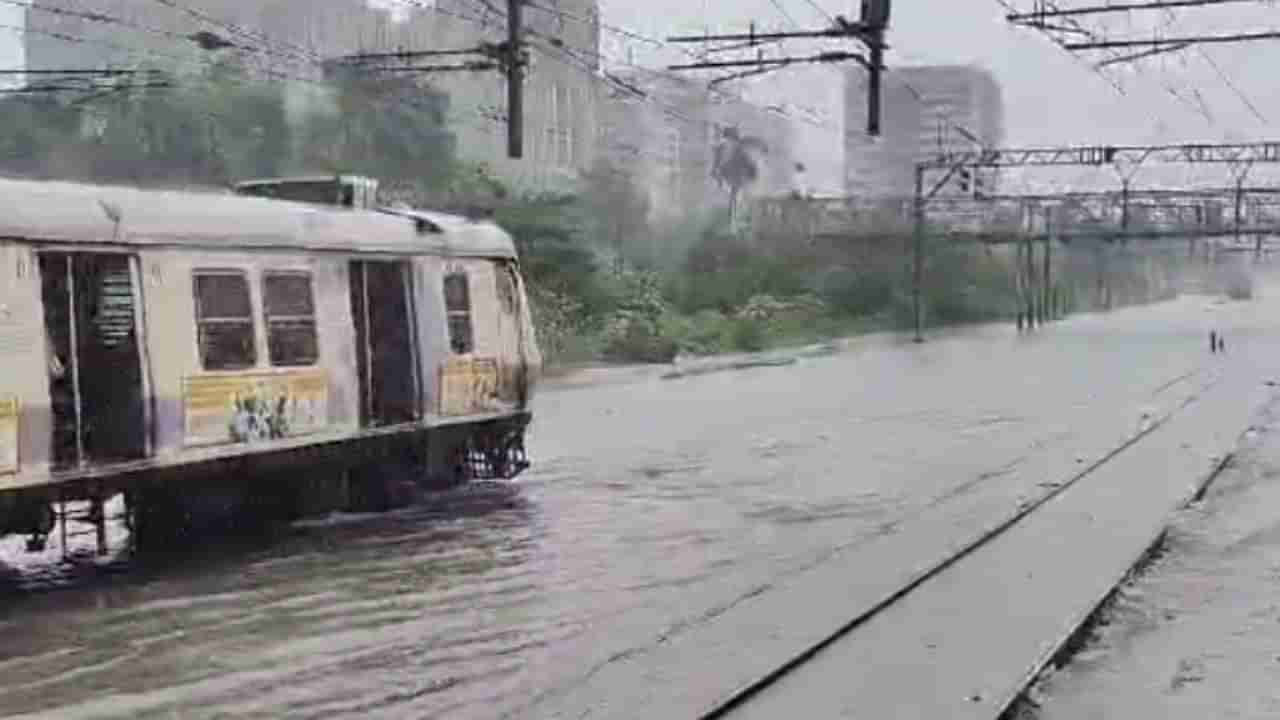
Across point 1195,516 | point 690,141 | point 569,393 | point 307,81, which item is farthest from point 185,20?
point 690,141

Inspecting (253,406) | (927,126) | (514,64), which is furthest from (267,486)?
(927,126)

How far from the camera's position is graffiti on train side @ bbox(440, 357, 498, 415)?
62.1 feet

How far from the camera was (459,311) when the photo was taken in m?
19.4

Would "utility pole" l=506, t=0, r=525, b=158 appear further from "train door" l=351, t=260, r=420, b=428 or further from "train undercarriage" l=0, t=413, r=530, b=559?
"train door" l=351, t=260, r=420, b=428

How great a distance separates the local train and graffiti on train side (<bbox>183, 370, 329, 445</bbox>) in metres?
0.02

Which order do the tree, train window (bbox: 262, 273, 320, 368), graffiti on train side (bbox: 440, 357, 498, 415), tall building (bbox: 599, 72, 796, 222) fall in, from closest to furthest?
train window (bbox: 262, 273, 320, 368), graffiti on train side (bbox: 440, 357, 498, 415), the tree, tall building (bbox: 599, 72, 796, 222)

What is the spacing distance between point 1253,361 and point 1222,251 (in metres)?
87.6

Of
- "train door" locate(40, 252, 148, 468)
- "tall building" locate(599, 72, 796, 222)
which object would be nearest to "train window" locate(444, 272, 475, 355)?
"train door" locate(40, 252, 148, 468)

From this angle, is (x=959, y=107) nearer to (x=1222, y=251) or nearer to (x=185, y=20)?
(x=185, y=20)

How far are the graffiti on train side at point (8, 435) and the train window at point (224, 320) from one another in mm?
2311

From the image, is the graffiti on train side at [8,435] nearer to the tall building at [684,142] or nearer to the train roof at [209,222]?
the train roof at [209,222]

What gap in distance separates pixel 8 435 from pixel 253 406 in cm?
300

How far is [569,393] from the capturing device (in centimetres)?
4238

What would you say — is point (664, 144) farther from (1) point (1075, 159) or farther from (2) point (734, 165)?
(1) point (1075, 159)
